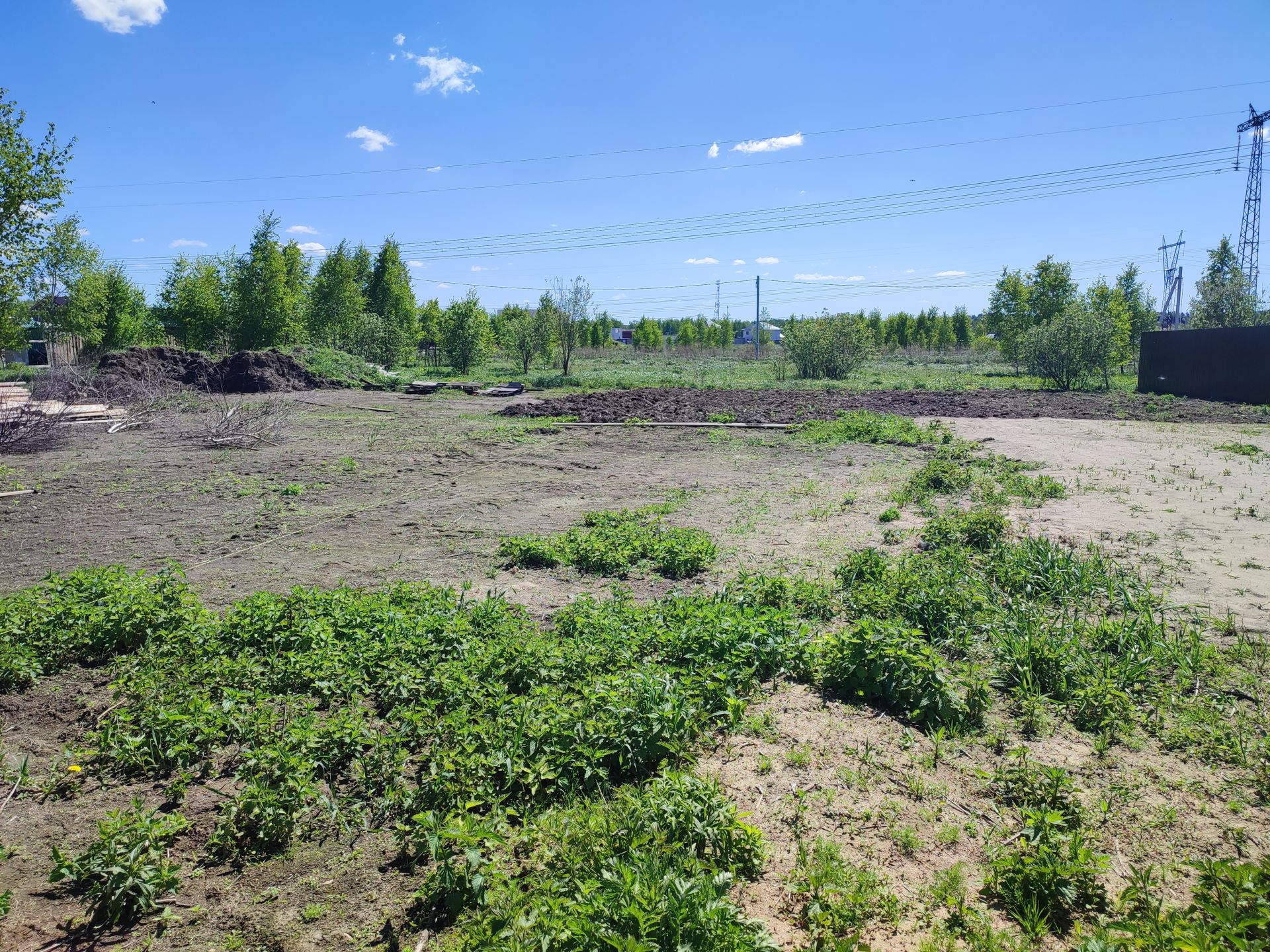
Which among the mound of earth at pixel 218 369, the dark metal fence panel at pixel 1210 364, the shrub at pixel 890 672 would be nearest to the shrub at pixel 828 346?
the dark metal fence panel at pixel 1210 364

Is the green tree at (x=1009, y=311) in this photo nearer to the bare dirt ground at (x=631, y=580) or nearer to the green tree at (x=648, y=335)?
the bare dirt ground at (x=631, y=580)

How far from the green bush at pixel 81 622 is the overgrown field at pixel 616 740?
0.07 ft

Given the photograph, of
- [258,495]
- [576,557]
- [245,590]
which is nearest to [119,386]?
[258,495]

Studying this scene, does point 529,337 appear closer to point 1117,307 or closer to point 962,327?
point 1117,307

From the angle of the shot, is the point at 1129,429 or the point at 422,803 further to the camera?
the point at 1129,429

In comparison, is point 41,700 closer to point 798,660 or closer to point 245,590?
point 245,590

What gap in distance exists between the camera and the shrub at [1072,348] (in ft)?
85.7

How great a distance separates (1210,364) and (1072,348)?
14.0 feet

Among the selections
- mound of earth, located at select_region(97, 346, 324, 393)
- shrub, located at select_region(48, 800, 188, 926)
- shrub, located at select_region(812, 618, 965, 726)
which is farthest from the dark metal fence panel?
mound of earth, located at select_region(97, 346, 324, 393)

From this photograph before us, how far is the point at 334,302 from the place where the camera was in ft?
139

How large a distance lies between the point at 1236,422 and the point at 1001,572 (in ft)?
50.6

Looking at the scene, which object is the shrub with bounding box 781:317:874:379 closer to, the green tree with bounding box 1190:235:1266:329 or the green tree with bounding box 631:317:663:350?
the green tree with bounding box 1190:235:1266:329

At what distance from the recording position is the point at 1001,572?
604cm

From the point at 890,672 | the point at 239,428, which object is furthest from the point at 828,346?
the point at 890,672
